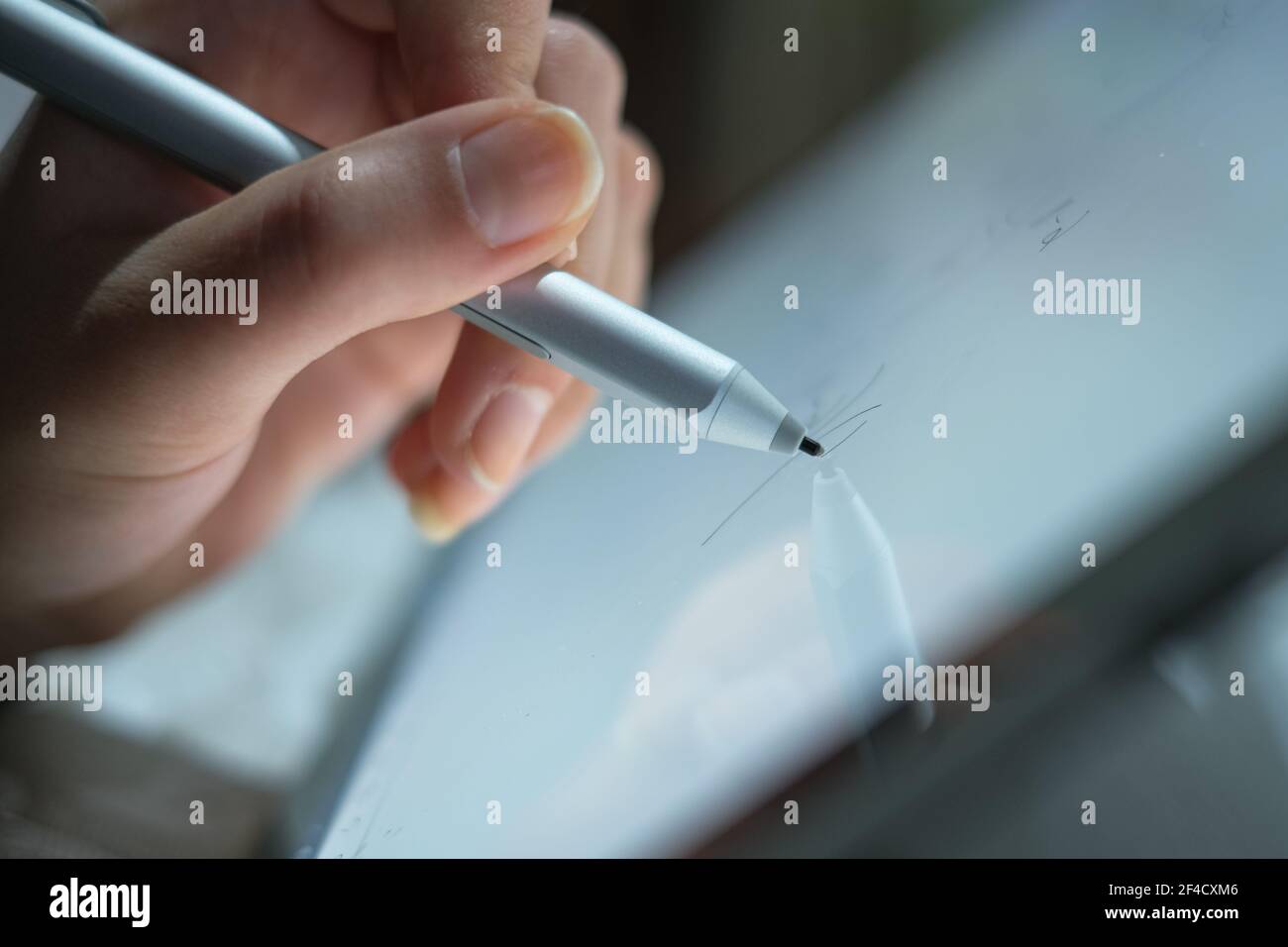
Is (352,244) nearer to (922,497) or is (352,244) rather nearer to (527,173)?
(527,173)

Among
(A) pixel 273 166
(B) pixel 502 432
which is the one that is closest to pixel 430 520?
(B) pixel 502 432

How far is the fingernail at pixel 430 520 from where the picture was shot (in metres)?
0.44

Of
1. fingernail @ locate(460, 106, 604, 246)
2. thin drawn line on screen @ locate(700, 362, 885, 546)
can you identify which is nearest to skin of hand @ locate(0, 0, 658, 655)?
fingernail @ locate(460, 106, 604, 246)

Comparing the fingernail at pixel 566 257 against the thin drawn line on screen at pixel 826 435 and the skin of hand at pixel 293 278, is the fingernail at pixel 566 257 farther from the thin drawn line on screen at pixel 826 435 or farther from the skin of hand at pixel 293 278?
the thin drawn line on screen at pixel 826 435

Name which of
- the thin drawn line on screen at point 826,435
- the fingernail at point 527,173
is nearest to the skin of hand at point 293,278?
the fingernail at point 527,173

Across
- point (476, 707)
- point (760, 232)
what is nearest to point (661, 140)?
point (760, 232)

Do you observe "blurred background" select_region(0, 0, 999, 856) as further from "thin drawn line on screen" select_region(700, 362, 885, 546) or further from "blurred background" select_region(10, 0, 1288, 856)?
"thin drawn line on screen" select_region(700, 362, 885, 546)

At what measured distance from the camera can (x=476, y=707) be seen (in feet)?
1.11

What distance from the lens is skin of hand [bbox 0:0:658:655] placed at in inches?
11.1

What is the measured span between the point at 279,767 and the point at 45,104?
10.7 inches

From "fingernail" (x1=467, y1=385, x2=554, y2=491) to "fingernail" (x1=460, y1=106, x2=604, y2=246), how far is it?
121 millimetres

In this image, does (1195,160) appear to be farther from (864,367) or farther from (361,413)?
(361,413)

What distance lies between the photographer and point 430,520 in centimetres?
44

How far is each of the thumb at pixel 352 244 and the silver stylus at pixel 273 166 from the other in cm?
2
